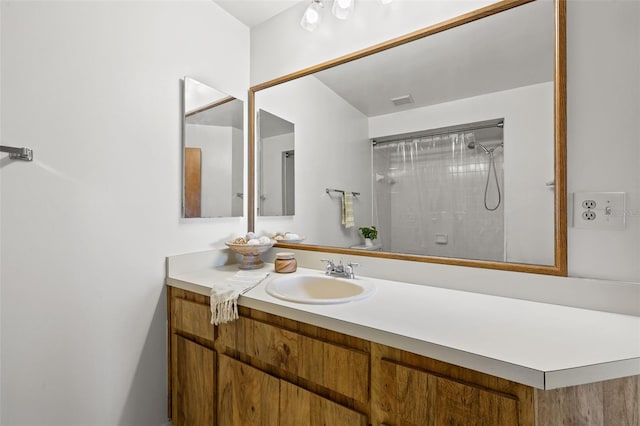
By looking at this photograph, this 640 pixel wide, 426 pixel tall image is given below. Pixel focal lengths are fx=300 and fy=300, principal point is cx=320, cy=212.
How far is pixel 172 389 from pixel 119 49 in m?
1.62

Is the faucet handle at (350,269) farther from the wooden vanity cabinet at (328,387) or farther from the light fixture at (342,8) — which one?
the light fixture at (342,8)

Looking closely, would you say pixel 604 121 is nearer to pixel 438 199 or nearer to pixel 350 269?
pixel 438 199

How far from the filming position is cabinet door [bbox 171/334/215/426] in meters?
1.31

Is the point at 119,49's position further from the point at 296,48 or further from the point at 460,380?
the point at 460,380

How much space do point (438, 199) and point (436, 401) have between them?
816 mm

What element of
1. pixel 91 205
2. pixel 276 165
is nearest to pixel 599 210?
pixel 276 165

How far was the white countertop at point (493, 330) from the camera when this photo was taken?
672 millimetres

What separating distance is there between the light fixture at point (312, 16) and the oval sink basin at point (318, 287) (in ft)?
4.49

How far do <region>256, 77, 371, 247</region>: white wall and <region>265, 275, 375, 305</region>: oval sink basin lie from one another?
0.25 metres

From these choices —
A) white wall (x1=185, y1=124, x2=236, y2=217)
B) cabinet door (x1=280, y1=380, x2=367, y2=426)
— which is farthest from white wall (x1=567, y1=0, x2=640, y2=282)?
white wall (x1=185, y1=124, x2=236, y2=217)

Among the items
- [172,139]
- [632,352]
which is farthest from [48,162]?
[632,352]

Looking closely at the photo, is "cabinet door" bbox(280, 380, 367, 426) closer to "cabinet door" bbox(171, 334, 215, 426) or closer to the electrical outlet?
"cabinet door" bbox(171, 334, 215, 426)

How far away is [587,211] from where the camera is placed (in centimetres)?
103

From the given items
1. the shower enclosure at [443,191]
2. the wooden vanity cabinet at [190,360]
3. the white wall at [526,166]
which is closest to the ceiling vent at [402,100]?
the shower enclosure at [443,191]
